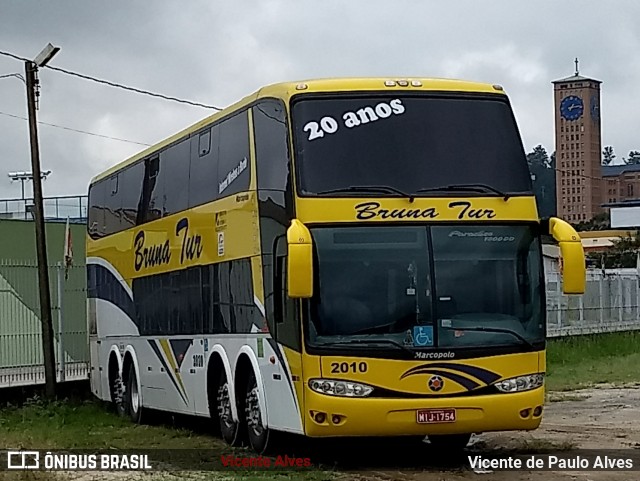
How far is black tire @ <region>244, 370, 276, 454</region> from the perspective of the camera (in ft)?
48.3

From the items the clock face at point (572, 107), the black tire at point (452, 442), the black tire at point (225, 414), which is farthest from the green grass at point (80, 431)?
the clock face at point (572, 107)

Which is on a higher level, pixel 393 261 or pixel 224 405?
pixel 393 261

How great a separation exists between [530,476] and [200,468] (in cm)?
357

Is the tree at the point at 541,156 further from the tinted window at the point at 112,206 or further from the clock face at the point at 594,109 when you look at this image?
the tinted window at the point at 112,206

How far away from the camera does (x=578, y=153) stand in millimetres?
151375

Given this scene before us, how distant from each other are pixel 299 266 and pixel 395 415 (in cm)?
185

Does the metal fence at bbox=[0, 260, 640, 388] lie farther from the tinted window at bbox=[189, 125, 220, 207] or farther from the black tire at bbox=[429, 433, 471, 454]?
the black tire at bbox=[429, 433, 471, 454]

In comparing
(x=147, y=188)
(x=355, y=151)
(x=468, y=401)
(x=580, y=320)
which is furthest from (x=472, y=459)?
(x=580, y=320)

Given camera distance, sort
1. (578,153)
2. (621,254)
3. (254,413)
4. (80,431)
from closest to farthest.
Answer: (254,413) < (80,431) < (621,254) < (578,153)

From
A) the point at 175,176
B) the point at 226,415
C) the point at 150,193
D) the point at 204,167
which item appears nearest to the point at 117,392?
the point at 150,193

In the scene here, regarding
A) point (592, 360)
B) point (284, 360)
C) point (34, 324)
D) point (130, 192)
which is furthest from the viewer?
point (592, 360)

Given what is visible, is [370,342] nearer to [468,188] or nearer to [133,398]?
[468,188]

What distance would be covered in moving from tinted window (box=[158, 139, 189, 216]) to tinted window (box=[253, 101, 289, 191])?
3206 mm

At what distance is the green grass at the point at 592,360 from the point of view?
90.7ft
